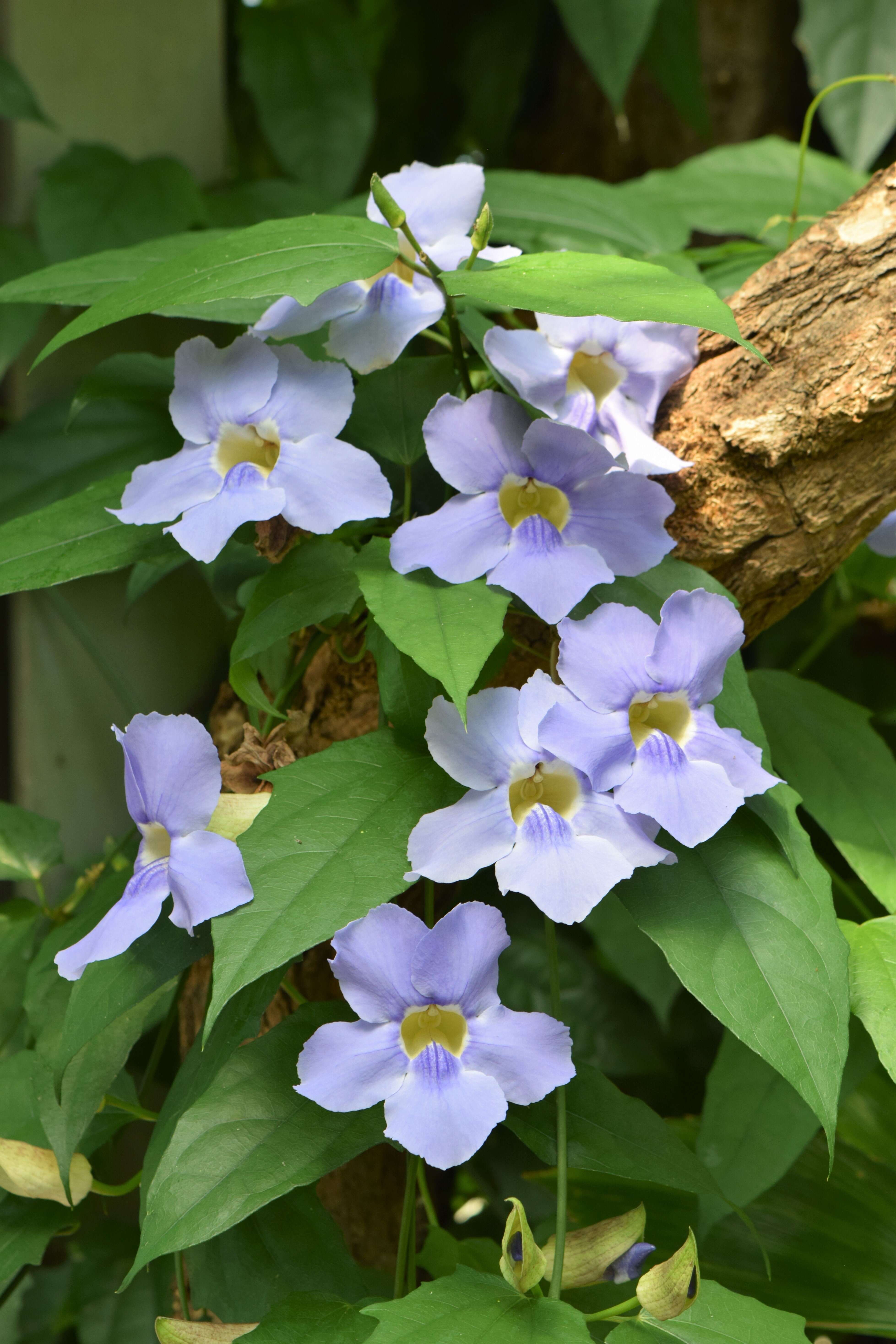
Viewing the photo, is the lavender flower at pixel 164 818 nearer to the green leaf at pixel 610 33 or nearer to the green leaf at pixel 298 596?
the green leaf at pixel 298 596

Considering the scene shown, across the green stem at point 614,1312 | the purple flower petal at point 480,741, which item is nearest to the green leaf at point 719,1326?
the green stem at point 614,1312

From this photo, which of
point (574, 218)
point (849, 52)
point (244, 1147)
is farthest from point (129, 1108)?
point (849, 52)

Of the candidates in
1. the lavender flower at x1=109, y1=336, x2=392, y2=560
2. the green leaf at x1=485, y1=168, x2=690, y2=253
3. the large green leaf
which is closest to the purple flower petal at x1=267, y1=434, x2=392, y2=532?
the lavender flower at x1=109, y1=336, x2=392, y2=560

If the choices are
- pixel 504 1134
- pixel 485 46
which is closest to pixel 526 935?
pixel 504 1134

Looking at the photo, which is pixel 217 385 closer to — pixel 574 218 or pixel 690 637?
pixel 690 637

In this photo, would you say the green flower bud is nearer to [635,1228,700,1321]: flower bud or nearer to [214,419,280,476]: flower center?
[635,1228,700,1321]: flower bud

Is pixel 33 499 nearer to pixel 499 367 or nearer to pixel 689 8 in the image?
pixel 499 367
